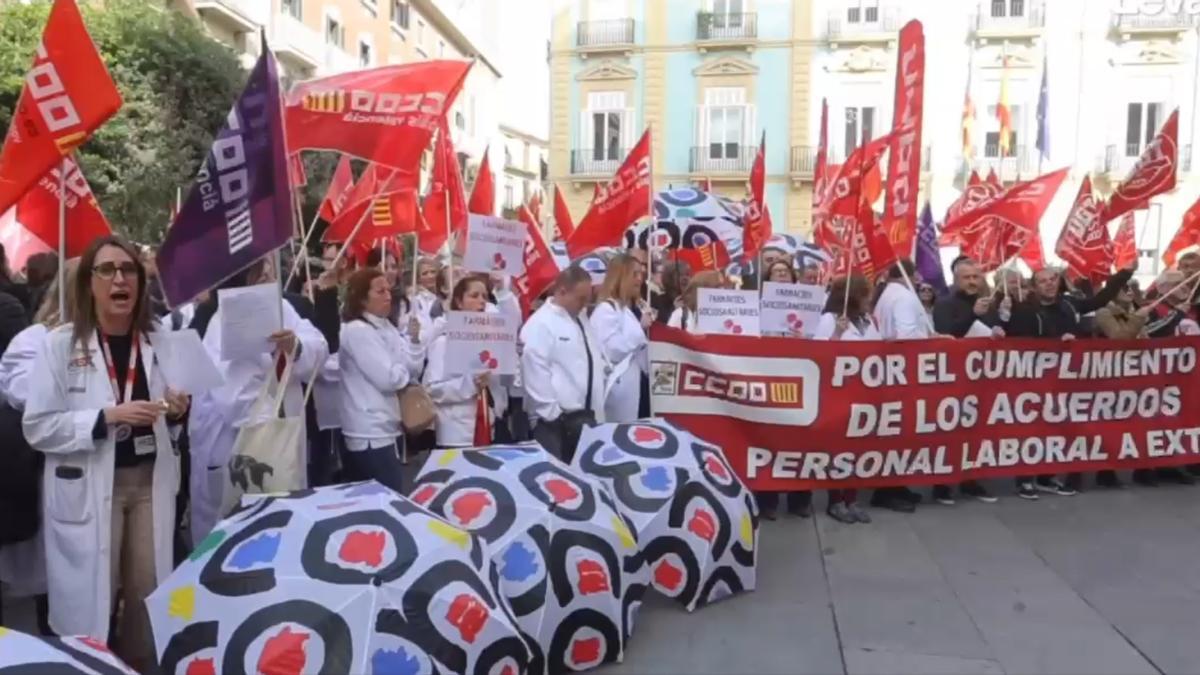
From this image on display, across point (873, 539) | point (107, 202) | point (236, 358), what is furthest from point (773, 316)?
point (107, 202)

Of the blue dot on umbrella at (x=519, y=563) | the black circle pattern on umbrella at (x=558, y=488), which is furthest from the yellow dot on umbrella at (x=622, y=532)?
the blue dot on umbrella at (x=519, y=563)

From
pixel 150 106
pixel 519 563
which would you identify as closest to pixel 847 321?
pixel 519 563

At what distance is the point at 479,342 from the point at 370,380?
0.70 metres

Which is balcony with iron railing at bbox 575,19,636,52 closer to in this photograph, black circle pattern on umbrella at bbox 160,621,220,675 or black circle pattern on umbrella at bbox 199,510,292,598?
black circle pattern on umbrella at bbox 199,510,292,598

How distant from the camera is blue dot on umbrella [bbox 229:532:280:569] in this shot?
3.46 m

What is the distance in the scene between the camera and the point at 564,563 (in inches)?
168

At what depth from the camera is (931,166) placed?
103 feet

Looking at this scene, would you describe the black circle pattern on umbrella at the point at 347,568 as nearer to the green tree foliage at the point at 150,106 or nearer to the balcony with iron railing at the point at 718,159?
the green tree foliage at the point at 150,106

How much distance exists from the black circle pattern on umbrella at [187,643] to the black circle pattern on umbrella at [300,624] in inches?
3.3

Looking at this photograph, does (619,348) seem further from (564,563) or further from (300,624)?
(300,624)

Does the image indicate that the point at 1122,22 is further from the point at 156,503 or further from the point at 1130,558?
the point at 156,503

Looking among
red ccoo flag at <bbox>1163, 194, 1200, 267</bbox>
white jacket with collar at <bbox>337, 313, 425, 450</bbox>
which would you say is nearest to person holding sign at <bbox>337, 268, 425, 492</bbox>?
white jacket with collar at <bbox>337, 313, 425, 450</bbox>

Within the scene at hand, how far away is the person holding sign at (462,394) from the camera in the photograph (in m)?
5.89

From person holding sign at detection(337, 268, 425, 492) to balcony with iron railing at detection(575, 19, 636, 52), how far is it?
99.1ft
